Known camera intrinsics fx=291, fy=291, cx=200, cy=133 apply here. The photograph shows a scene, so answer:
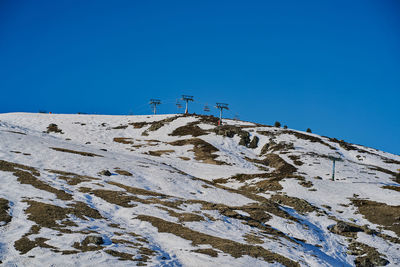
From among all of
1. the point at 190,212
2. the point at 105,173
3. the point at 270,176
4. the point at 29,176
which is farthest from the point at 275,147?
the point at 29,176

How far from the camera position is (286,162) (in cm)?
7662

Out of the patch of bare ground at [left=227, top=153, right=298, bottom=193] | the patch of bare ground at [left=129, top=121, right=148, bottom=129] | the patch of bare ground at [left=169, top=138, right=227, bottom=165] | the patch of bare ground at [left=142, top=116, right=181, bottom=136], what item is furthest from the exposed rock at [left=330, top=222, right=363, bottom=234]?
the patch of bare ground at [left=129, top=121, right=148, bottom=129]

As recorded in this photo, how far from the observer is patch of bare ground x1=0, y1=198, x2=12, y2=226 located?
2158 cm

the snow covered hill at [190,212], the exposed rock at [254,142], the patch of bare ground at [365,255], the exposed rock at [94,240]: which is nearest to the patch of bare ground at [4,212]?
the snow covered hill at [190,212]

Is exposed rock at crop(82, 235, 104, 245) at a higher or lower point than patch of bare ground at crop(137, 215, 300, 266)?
higher

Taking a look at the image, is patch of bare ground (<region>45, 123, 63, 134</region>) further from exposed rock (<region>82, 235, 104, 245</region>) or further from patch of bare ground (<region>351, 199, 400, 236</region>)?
patch of bare ground (<region>351, 199, 400, 236</region>)

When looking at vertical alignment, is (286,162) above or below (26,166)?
above

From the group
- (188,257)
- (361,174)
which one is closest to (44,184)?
(188,257)

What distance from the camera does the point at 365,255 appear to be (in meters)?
29.1

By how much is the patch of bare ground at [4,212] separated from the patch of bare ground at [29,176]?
4.93 m

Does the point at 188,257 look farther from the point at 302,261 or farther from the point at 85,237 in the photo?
the point at 302,261

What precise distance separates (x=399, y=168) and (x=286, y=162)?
31.0 m

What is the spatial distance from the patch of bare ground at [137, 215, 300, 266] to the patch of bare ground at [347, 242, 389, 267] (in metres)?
10.6

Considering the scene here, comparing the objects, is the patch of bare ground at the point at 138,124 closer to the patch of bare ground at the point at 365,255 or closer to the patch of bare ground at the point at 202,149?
the patch of bare ground at the point at 202,149
